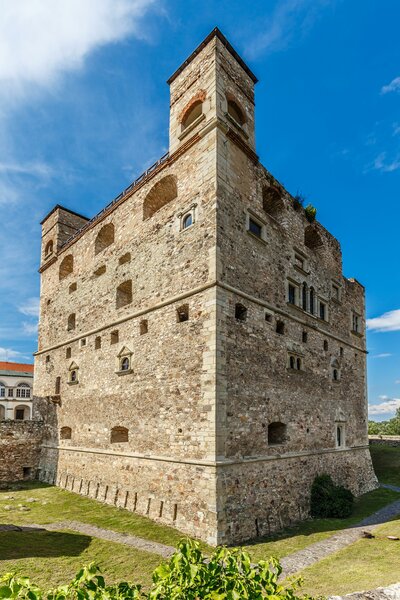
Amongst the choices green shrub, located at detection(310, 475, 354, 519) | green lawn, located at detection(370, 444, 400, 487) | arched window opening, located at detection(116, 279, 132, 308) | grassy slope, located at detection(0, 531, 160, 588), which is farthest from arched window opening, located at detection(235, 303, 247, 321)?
green lawn, located at detection(370, 444, 400, 487)

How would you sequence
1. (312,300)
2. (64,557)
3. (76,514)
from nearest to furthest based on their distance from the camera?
(64,557) → (76,514) → (312,300)

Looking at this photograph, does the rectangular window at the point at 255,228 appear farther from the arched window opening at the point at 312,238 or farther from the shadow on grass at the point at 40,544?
the shadow on grass at the point at 40,544

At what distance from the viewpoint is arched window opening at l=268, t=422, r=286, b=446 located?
15.3 m

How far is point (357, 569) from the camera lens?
994 centimetres

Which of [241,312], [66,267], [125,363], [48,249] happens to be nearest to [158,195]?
[241,312]

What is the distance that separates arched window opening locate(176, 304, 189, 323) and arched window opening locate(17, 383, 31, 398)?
4499 centimetres

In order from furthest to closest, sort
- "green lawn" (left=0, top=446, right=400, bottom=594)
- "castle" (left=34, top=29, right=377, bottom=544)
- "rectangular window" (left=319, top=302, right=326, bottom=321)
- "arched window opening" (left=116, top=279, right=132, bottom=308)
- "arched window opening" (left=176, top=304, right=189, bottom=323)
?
"rectangular window" (left=319, top=302, right=326, bottom=321) → "arched window opening" (left=116, top=279, right=132, bottom=308) → "arched window opening" (left=176, top=304, right=189, bottom=323) → "castle" (left=34, top=29, right=377, bottom=544) → "green lawn" (left=0, top=446, right=400, bottom=594)

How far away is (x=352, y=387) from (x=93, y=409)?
14.5m

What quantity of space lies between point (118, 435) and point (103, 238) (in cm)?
1052

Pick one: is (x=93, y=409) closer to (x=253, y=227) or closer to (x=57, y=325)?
(x=57, y=325)

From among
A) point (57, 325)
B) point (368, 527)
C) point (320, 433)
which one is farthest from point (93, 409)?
point (368, 527)

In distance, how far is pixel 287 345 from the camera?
54.4 ft

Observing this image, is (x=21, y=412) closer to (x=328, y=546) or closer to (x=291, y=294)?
(x=291, y=294)

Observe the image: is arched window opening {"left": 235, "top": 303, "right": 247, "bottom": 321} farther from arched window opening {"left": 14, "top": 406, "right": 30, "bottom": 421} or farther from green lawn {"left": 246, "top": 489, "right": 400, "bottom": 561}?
arched window opening {"left": 14, "top": 406, "right": 30, "bottom": 421}
